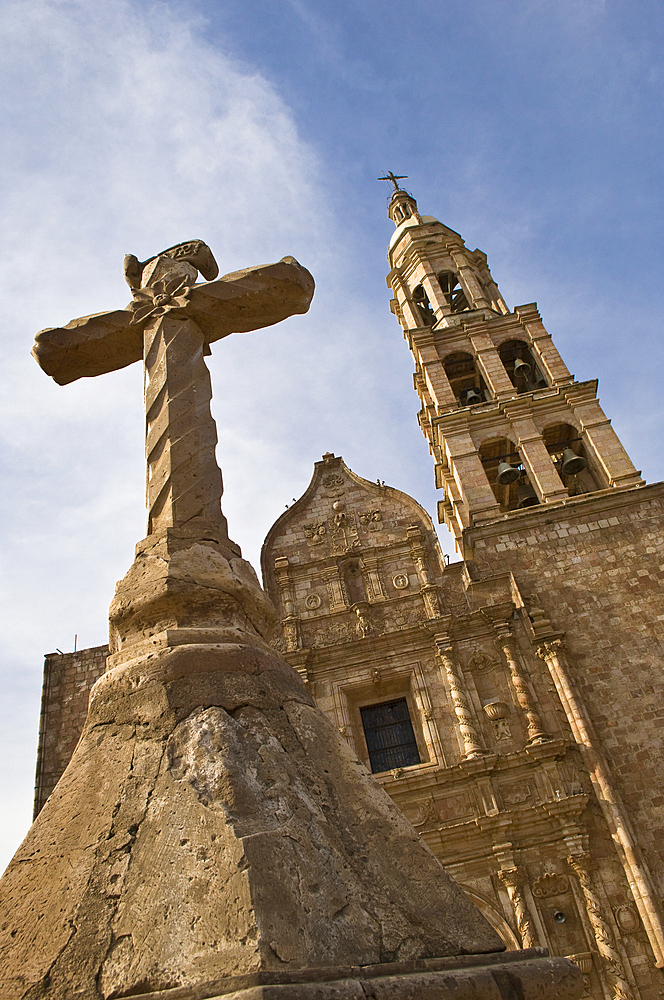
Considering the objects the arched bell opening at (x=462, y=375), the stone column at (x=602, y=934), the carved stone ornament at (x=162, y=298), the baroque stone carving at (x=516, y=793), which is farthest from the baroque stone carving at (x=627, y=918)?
the arched bell opening at (x=462, y=375)

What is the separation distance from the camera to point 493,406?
14.8 m

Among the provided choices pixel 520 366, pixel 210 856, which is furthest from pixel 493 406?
pixel 210 856

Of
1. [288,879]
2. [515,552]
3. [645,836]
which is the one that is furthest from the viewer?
[515,552]

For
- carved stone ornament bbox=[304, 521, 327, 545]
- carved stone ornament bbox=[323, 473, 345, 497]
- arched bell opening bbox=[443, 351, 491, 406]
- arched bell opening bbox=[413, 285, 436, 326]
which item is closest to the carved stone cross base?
carved stone ornament bbox=[304, 521, 327, 545]

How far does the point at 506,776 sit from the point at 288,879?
869 centimetres

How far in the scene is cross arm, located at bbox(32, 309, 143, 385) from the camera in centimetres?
348

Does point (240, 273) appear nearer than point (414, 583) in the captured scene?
Yes

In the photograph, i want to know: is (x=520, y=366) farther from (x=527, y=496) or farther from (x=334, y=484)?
(x=334, y=484)

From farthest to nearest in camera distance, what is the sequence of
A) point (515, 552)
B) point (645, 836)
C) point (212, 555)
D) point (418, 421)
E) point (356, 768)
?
point (418, 421), point (515, 552), point (645, 836), point (212, 555), point (356, 768)

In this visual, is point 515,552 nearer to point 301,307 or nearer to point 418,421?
point 418,421

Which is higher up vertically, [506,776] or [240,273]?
[240,273]

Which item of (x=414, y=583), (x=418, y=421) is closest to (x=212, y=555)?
(x=414, y=583)

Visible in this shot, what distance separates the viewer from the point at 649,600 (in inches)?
431

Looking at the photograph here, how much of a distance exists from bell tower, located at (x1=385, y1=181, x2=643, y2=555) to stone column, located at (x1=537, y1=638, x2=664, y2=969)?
2697mm
